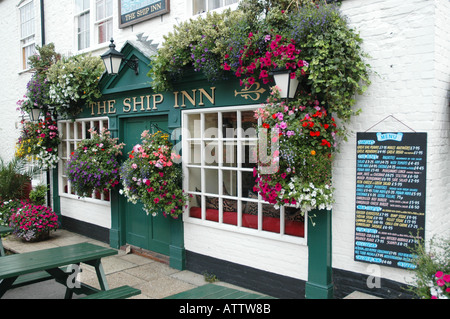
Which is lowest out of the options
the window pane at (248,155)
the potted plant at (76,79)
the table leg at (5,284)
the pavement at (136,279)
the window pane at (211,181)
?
the pavement at (136,279)

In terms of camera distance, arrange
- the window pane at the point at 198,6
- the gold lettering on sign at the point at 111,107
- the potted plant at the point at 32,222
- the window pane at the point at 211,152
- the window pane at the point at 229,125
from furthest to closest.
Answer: the potted plant at the point at 32,222, the gold lettering on sign at the point at 111,107, the window pane at the point at 198,6, the window pane at the point at 211,152, the window pane at the point at 229,125

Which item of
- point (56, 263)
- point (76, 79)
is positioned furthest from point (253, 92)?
point (76, 79)

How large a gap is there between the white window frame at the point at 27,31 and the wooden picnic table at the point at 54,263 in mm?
7722

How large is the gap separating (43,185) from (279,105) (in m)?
7.32

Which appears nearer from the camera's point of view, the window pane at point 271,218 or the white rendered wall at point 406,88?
the white rendered wall at point 406,88

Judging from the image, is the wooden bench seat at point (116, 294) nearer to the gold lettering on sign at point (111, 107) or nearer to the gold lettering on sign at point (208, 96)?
the gold lettering on sign at point (208, 96)

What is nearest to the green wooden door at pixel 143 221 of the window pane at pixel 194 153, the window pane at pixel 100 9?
the window pane at pixel 194 153

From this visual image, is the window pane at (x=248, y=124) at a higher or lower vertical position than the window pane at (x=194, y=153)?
higher

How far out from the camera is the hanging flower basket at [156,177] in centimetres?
561

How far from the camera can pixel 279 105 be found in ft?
14.0

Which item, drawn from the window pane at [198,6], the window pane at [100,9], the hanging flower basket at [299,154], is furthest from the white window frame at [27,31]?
the hanging flower basket at [299,154]

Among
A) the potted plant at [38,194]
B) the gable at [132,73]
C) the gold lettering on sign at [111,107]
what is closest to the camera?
the gable at [132,73]

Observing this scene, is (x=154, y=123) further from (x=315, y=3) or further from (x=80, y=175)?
(x=315, y=3)
